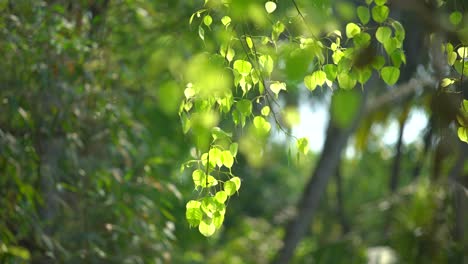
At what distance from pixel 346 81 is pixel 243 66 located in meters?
0.33

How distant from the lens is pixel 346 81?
2270mm

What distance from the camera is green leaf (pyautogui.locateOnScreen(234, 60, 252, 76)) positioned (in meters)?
2.29

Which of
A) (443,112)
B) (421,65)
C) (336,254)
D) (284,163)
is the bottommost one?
(284,163)

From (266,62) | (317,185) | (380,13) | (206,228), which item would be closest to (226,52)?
(266,62)

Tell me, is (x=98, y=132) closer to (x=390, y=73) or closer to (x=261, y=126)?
(x=261, y=126)

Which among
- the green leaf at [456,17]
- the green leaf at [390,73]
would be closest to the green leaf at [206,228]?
the green leaf at [390,73]

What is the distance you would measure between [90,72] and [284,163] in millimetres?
12289

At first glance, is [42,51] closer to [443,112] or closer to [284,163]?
[443,112]

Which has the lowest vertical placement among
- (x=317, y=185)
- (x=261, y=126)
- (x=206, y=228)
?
(x=317, y=185)

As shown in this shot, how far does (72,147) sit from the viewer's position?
172 inches

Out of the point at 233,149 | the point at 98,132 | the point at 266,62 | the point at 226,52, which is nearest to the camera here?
the point at 226,52

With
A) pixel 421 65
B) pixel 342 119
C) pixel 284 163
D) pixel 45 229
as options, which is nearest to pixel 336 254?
pixel 421 65

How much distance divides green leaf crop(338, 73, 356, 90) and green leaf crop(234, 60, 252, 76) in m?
0.30

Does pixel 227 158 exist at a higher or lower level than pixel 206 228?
higher
